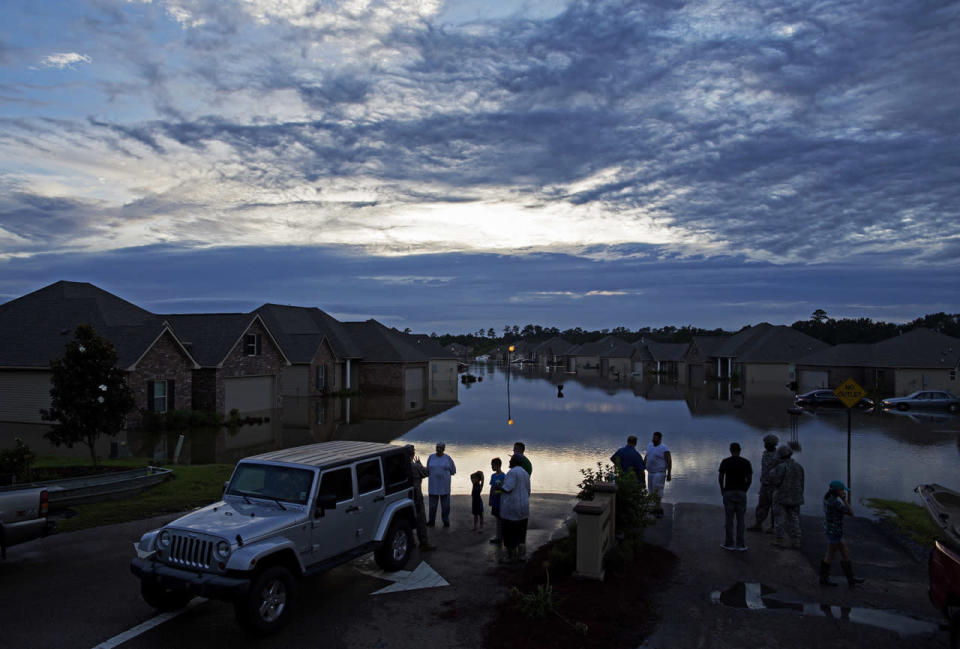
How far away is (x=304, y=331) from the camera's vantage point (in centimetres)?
5612

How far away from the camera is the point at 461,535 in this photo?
12641 millimetres

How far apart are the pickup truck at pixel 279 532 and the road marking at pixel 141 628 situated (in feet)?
0.37

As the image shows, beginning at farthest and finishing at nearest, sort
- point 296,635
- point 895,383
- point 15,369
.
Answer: point 895,383
point 15,369
point 296,635

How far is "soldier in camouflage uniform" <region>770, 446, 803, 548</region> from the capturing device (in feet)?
37.3

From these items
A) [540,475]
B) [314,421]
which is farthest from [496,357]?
[540,475]

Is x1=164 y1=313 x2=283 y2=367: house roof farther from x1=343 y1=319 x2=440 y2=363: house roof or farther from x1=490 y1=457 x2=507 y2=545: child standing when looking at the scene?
x1=490 y1=457 x2=507 y2=545: child standing

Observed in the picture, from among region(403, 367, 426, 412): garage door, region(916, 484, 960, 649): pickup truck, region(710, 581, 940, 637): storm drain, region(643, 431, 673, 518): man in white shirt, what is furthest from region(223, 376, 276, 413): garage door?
region(916, 484, 960, 649): pickup truck

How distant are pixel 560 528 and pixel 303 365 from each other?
3884 centimetres

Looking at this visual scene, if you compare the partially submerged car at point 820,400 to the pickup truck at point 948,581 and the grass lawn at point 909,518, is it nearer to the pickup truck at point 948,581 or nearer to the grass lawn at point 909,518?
the grass lawn at point 909,518

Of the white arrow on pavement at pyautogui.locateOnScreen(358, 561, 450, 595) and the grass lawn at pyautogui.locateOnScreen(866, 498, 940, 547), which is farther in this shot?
the grass lawn at pyautogui.locateOnScreen(866, 498, 940, 547)

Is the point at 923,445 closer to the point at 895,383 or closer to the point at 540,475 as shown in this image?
the point at 540,475

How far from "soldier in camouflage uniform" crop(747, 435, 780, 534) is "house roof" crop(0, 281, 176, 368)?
2650 centimetres

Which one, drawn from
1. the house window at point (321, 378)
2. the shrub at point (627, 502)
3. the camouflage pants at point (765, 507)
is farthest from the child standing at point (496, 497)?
the house window at point (321, 378)

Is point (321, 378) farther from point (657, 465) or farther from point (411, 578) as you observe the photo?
point (411, 578)
